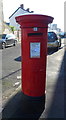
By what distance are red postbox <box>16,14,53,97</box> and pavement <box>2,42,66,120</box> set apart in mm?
231

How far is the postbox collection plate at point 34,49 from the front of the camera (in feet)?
13.4

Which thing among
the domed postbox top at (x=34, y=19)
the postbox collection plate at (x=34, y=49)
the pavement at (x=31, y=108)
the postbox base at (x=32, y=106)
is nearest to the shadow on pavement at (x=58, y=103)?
the pavement at (x=31, y=108)

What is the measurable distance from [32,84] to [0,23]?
24.6 meters

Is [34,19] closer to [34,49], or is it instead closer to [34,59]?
[34,49]

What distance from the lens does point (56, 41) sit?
1454 centimetres

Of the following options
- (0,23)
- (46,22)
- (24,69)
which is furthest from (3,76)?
(0,23)

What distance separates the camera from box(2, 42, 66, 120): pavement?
11.8ft

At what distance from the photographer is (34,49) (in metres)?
4.10

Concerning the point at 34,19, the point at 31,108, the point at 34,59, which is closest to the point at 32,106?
the point at 31,108

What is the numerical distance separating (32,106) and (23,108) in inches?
8.4

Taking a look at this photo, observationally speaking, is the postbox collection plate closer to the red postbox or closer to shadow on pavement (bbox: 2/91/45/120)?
the red postbox

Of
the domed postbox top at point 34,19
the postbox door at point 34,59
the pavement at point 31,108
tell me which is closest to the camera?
the pavement at point 31,108

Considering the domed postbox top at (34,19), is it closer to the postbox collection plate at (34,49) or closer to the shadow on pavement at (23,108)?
the postbox collection plate at (34,49)

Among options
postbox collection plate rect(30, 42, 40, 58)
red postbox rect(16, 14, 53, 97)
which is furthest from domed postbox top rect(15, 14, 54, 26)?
postbox collection plate rect(30, 42, 40, 58)
